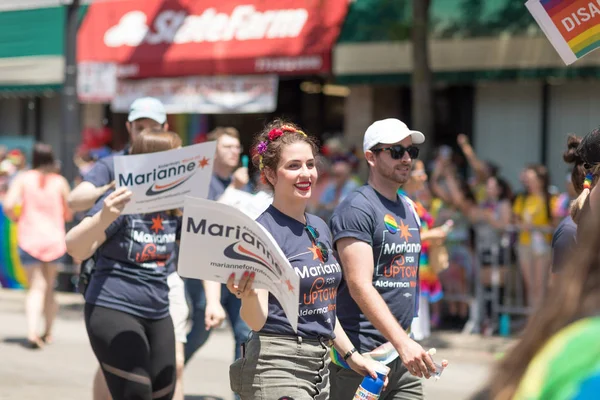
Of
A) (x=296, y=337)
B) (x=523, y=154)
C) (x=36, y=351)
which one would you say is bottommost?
(x=36, y=351)

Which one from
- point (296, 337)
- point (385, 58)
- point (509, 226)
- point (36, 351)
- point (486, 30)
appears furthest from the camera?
point (385, 58)

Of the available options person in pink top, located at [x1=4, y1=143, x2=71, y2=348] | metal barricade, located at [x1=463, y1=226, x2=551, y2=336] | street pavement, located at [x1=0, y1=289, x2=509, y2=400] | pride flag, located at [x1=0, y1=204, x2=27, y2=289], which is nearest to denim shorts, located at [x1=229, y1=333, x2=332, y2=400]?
street pavement, located at [x1=0, y1=289, x2=509, y2=400]

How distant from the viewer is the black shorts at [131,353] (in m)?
4.71

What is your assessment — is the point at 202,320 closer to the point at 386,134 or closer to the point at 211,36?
the point at 386,134

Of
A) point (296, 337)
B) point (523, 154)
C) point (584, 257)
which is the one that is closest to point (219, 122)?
point (523, 154)

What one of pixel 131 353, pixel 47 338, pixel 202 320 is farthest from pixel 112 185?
pixel 47 338

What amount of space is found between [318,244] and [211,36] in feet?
37.2

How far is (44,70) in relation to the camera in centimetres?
1719

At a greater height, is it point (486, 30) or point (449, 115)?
point (486, 30)

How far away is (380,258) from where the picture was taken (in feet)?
14.6

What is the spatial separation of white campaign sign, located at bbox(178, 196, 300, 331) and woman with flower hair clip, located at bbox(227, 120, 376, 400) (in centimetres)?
10

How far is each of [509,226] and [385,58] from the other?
4.33m

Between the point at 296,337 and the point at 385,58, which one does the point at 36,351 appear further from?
the point at 385,58

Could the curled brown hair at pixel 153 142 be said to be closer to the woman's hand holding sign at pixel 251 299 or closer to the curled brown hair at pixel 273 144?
the curled brown hair at pixel 273 144
